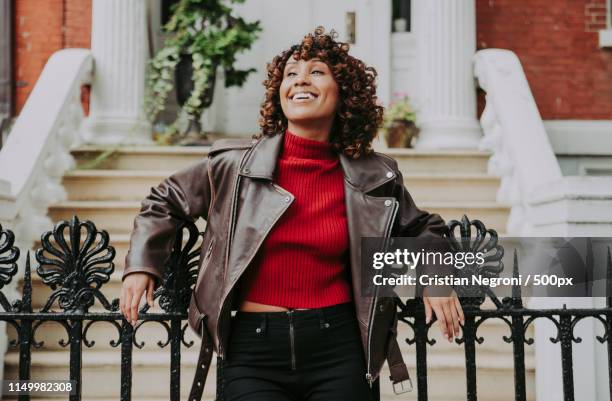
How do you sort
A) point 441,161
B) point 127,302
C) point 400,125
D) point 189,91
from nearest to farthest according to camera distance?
point 127,302 < point 441,161 < point 400,125 < point 189,91

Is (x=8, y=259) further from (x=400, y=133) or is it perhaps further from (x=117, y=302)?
(x=400, y=133)

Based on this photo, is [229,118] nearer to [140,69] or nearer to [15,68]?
[140,69]

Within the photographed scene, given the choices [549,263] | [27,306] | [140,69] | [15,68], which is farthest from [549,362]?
[15,68]

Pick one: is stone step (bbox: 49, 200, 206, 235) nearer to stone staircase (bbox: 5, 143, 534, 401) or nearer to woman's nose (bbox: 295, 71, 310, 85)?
stone staircase (bbox: 5, 143, 534, 401)

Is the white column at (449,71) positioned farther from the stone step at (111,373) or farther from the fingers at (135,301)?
the fingers at (135,301)

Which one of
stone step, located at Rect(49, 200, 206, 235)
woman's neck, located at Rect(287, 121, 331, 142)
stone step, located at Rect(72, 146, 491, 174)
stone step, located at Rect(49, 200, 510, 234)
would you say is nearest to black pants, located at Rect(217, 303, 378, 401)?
woman's neck, located at Rect(287, 121, 331, 142)

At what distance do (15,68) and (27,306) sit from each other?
5808mm

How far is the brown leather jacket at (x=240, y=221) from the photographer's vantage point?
223 cm

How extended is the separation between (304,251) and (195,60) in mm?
5492

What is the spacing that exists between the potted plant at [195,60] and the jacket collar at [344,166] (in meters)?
4.95

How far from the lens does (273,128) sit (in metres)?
2.51

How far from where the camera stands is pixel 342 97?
98.2 inches

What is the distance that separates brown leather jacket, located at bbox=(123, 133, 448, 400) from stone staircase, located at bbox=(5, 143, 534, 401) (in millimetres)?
2183

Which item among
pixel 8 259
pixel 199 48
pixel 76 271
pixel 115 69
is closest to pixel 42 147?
pixel 115 69
